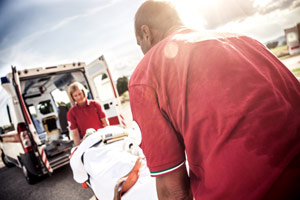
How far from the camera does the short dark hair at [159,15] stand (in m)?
0.94

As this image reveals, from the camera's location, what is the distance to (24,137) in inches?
155

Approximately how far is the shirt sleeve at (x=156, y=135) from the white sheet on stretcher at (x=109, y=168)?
83 cm

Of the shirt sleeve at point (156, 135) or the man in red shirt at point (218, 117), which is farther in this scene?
the shirt sleeve at point (156, 135)

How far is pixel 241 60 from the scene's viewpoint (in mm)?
671

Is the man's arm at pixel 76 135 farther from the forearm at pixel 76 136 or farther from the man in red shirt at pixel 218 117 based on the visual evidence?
the man in red shirt at pixel 218 117

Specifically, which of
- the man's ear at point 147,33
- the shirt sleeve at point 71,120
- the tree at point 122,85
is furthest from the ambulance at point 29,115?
the tree at point 122,85

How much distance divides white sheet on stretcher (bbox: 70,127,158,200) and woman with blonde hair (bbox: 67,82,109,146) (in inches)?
32.9

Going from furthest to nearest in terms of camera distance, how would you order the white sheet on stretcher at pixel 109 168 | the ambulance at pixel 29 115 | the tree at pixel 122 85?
the tree at pixel 122 85
the ambulance at pixel 29 115
the white sheet on stretcher at pixel 109 168

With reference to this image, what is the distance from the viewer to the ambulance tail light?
3.90 meters

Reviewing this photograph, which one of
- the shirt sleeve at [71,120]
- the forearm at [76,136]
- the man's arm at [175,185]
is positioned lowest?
the forearm at [76,136]

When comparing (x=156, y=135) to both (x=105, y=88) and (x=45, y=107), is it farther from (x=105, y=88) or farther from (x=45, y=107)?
(x=45, y=107)

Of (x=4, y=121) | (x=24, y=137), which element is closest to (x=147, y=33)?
(x=24, y=137)

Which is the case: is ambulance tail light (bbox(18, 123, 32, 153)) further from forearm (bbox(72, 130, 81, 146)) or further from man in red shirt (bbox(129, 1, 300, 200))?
man in red shirt (bbox(129, 1, 300, 200))

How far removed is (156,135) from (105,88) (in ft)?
16.1
